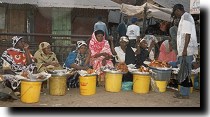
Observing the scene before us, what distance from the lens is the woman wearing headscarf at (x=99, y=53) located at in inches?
287

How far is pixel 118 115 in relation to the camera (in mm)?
5125

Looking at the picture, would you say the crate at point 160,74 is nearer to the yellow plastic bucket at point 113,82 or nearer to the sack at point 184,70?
the sack at point 184,70

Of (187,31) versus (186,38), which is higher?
(187,31)

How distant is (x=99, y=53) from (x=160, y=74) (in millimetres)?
1603

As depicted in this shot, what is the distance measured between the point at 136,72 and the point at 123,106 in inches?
49.1

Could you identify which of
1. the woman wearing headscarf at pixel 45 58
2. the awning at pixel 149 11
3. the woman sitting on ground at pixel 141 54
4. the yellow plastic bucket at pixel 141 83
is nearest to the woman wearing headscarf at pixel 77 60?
the woman wearing headscarf at pixel 45 58

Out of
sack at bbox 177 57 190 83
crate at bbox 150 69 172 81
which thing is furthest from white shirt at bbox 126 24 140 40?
sack at bbox 177 57 190 83

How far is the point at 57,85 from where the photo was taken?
6.17 meters

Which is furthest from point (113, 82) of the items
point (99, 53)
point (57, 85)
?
point (57, 85)

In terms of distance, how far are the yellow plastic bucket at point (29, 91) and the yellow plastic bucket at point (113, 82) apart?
1.78 metres

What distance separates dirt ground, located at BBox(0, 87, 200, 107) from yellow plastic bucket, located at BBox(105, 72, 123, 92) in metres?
0.12

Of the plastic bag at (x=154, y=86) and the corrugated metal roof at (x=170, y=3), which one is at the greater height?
the corrugated metal roof at (x=170, y=3)

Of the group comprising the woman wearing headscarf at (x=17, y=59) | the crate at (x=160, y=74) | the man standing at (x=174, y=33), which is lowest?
the crate at (x=160, y=74)

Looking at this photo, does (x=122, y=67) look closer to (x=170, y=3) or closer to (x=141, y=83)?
(x=141, y=83)
